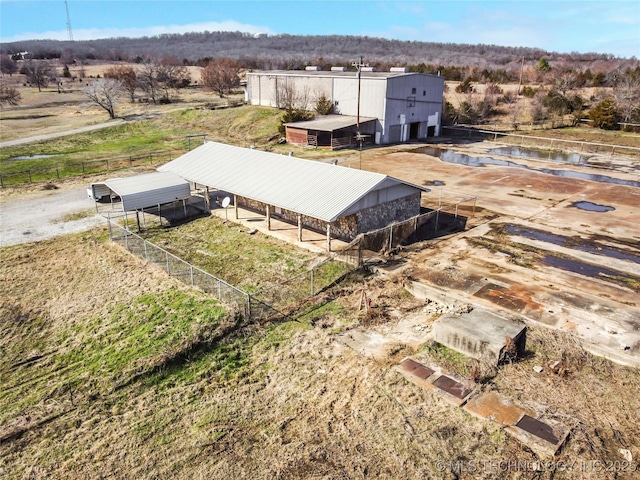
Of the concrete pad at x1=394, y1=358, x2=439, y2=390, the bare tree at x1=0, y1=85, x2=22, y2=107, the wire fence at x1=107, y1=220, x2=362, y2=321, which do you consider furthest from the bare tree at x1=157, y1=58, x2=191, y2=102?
the concrete pad at x1=394, y1=358, x2=439, y2=390

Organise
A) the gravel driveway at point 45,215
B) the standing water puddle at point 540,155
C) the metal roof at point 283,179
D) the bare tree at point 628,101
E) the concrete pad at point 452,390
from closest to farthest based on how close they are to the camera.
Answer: the concrete pad at point 452,390 < the metal roof at point 283,179 < the gravel driveway at point 45,215 < the standing water puddle at point 540,155 < the bare tree at point 628,101

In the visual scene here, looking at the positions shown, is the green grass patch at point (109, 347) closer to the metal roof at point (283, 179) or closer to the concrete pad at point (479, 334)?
the concrete pad at point (479, 334)

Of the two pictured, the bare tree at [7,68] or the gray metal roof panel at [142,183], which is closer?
the gray metal roof panel at [142,183]

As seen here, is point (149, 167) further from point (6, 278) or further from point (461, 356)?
point (461, 356)

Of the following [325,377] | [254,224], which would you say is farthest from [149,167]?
[325,377]

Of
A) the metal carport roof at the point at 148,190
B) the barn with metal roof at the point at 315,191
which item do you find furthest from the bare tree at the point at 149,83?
the barn with metal roof at the point at 315,191

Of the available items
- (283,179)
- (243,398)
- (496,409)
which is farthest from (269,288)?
(283,179)

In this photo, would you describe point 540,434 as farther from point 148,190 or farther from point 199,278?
point 148,190
